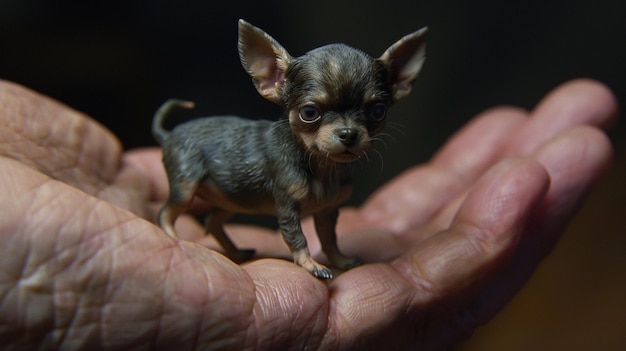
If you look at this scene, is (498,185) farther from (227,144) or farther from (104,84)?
(104,84)

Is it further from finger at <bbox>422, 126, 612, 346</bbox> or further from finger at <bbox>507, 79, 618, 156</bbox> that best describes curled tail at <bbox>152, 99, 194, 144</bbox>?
finger at <bbox>507, 79, 618, 156</bbox>

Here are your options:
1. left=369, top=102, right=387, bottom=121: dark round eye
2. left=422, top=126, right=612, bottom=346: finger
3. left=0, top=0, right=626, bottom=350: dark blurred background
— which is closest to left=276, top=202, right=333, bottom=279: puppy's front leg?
left=369, top=102, right=387, bottom=121: dark round eye

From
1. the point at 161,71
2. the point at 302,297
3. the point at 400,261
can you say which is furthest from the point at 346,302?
the point at 161,71

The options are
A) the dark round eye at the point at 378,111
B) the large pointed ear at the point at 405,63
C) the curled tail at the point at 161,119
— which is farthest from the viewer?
the curled tail at the point at 161,119

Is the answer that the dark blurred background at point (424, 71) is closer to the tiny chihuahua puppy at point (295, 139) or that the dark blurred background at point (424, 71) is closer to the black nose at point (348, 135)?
the tiny chihuahua puppy at point (295, 139)

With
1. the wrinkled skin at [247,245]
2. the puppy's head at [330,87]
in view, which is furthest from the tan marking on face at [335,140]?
the wrinkled skin at [247,245]

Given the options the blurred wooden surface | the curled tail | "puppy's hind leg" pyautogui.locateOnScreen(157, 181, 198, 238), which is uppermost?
the curled tail

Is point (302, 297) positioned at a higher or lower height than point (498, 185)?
lower
